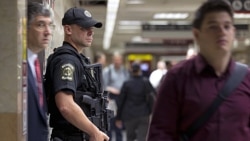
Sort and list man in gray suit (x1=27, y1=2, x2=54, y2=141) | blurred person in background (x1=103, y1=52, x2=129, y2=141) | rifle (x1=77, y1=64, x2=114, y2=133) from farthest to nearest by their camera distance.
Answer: blurred person in background (x1=103, y1=52, x2=129, y2=141) < rifle (x1=77, y1=64, x2=114, y2=133) < man in gray suit (x1=27, y1=2, x2=54, y2=141)

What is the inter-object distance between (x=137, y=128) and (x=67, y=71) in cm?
680

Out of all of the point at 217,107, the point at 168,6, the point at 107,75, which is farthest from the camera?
the point at 168,6

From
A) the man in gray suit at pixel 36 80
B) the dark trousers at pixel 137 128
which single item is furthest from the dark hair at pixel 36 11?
the dark trousers at pixel 137 128

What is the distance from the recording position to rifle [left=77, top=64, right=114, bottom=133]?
4832 mm

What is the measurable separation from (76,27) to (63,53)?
0.36 m

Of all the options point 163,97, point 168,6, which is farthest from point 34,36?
point 168,6

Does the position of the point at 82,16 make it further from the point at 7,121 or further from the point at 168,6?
the point at 168,6

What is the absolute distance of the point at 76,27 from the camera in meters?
5.03

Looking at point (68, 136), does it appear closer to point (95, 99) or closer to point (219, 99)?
point (95, 99)

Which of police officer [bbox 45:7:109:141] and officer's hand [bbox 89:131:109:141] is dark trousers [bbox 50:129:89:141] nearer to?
police officer [bbox 45:7:109:141]

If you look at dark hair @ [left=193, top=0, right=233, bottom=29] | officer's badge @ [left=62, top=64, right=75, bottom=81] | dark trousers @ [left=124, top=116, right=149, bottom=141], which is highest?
dark hair @ [left=193, top=0, right=233, bottom=29]

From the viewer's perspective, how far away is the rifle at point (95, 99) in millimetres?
4832

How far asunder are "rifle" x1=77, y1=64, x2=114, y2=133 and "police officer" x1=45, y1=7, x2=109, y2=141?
51 mm

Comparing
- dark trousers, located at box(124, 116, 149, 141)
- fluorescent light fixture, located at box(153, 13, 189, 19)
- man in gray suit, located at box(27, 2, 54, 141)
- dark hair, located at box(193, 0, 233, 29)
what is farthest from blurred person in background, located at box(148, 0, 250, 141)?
fluorescent light fixture, located at box(153, 13, 189, 19)
